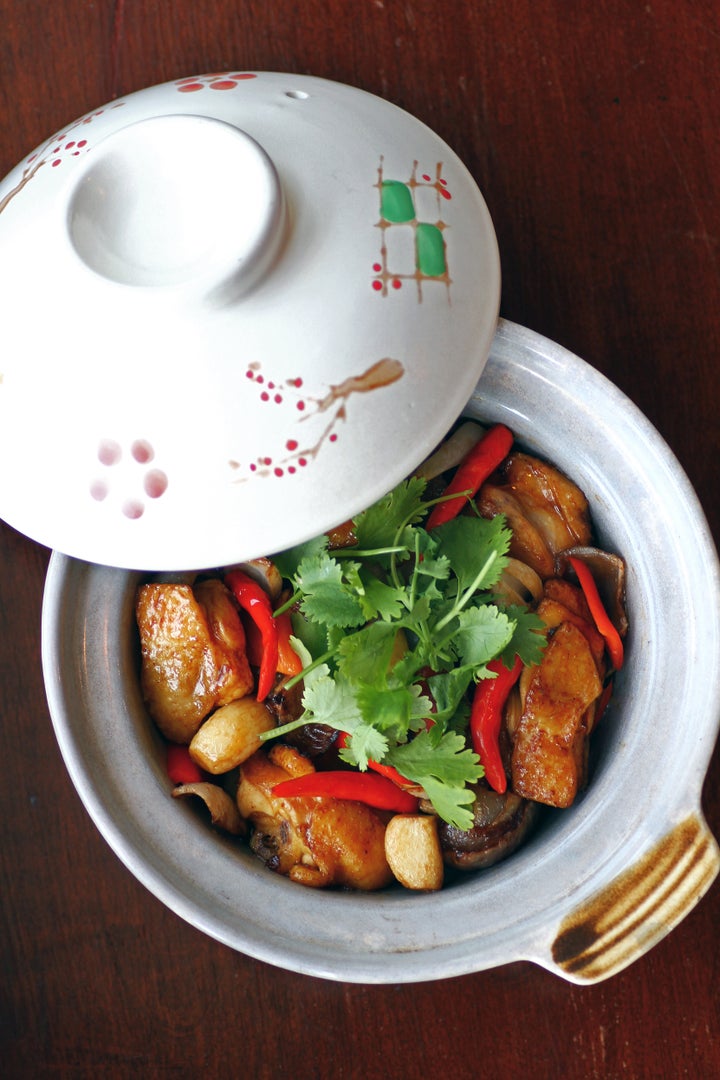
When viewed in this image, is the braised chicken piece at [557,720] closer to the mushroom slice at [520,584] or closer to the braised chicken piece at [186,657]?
the mushroom slice at [520,584]

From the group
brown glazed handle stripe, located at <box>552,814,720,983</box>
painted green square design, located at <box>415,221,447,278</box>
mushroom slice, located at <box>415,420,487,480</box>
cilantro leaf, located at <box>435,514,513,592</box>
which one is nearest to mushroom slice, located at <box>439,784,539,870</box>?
brown glazed handle stripe, located at <box>552,814,720,983</box>

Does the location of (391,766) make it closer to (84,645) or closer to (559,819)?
(559,819)

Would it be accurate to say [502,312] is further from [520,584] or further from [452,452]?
[520,584]

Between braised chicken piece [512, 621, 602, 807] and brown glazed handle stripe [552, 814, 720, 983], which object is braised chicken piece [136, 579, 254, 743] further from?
brown glazed handle stripe [552, 814, 720, 983]

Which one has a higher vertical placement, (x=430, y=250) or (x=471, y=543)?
(x=430, y=250)

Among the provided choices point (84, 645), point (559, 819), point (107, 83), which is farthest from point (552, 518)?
point (107, 83)

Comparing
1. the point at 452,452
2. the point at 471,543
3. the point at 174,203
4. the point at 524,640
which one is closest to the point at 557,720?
the point at 524,640

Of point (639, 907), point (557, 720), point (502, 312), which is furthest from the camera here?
point (502, 312)
